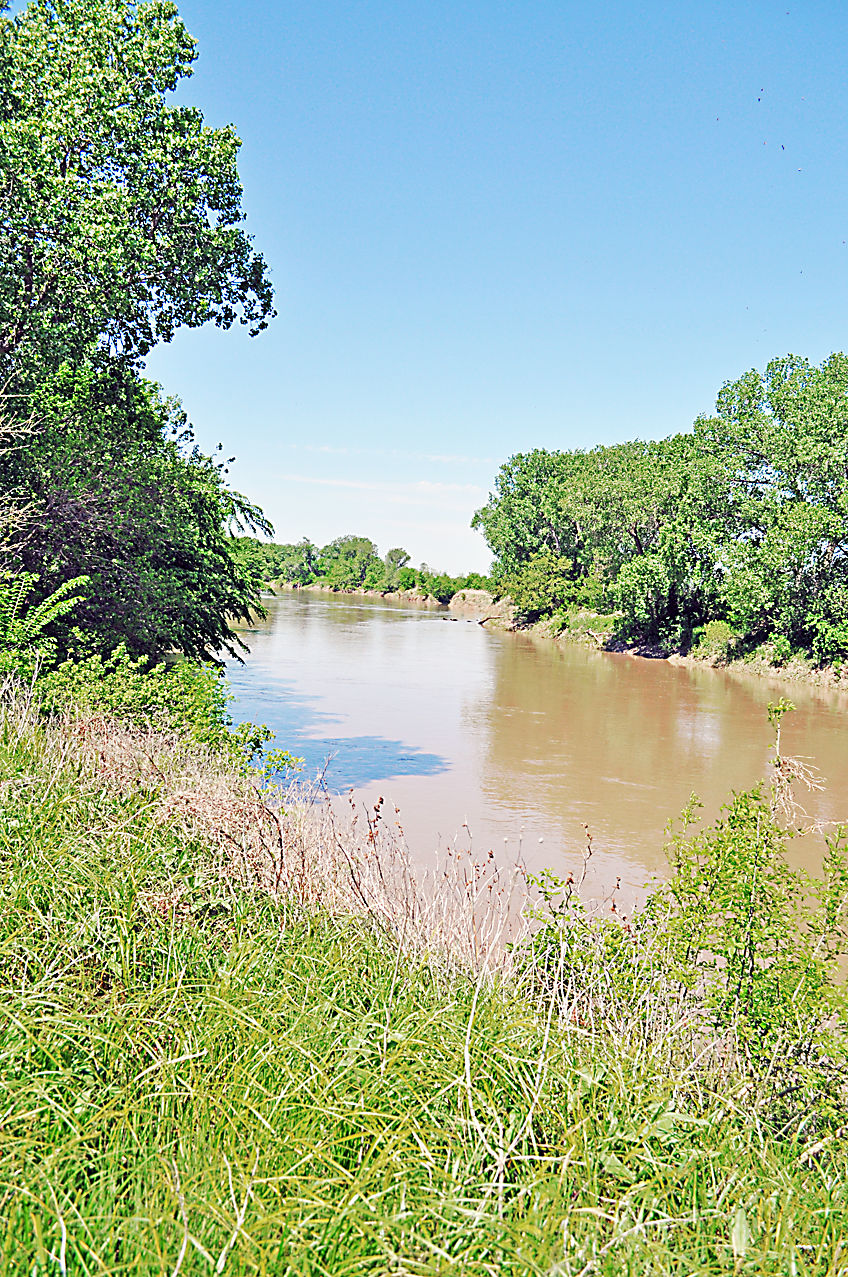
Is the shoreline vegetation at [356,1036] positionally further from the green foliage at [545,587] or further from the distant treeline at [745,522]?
the green foliage at [545,587]

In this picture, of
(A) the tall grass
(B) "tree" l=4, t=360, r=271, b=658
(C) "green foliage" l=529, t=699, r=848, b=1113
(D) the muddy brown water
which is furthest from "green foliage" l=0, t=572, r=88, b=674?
(C) "green foliage" l=529, t=699, r=848, b=1113

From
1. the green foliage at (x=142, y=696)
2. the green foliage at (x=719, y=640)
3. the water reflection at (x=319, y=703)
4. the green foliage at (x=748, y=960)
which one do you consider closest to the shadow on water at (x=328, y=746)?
the water reflection at (x=319, y=703)

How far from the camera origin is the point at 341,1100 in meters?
2.72

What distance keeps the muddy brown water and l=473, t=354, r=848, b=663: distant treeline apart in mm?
2621

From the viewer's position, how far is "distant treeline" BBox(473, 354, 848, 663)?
28.2 meters

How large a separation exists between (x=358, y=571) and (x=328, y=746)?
95075mm

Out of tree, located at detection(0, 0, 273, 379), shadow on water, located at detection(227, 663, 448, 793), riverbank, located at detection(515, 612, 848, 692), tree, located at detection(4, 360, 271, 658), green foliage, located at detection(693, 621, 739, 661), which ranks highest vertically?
tree, located at detection(0, 0, 273, 379)

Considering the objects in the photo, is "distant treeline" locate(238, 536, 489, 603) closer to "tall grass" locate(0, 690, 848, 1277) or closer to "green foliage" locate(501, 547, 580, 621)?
"green foliage" locate(501, 547, 580, 621)

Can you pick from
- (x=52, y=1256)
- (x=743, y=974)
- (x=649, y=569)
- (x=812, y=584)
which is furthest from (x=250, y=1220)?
(x=649, y=569)

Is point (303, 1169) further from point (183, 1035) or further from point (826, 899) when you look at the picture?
point (826, 899)

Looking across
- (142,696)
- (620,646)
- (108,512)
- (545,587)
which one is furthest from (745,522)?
(142,696)

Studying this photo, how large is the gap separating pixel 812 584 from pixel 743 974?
27875mm

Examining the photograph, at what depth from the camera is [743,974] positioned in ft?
12.7

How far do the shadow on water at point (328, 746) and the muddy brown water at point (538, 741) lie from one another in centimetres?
5
